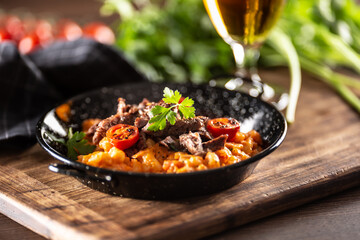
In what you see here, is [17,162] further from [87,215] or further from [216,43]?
[216,43]

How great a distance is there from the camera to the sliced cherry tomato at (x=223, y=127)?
8.03 feet

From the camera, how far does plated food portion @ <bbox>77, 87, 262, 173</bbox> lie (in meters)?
2.21

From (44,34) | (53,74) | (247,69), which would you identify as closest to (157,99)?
(53,74)

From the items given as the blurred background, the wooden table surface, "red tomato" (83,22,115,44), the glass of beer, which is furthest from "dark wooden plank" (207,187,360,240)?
"red tomato" (83,22,115,44)

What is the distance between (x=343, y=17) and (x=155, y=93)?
2086mm

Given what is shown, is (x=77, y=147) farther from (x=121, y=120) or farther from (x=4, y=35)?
(x=4, y=35)

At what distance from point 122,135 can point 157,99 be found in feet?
2.81

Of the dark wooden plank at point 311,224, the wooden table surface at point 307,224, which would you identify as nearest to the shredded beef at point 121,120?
the wooden table surface at point 307,224

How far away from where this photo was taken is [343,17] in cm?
414

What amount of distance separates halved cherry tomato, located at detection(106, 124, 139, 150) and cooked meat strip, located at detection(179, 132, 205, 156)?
250 millimetres

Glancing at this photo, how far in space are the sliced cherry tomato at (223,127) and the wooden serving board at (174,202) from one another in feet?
0.93

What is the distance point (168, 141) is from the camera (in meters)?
2.33

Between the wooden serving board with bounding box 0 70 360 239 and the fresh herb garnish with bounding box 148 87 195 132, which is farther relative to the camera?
the fresh herb garnish with bounding box 148 87 195 132

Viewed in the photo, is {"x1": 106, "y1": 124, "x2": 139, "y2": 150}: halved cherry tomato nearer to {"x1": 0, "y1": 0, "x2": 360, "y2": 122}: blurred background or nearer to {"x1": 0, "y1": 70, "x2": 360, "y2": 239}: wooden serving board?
{"x1": 0, "y1": 70, "x2": 360, "y2": 239}: wooden serving board
